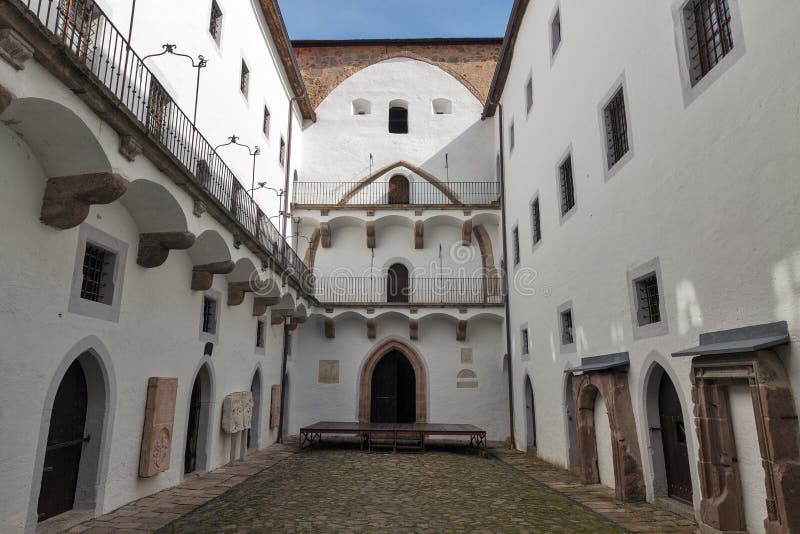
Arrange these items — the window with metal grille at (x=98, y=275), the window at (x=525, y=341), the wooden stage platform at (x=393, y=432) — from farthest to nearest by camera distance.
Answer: the window at (x=525, y=341) < the wooden stage platform at (x=393, y=432) < the window with metal grille at (x=98, y=275)

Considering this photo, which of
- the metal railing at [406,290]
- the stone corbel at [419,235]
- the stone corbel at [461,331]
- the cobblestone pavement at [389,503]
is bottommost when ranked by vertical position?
the cobblestone pavement at [389,503]

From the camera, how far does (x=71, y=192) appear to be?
21.0 feet

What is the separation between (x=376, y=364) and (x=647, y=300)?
11.9 metres

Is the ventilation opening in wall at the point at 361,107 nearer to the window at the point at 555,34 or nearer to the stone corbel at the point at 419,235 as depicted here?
the stone corbel at the point at 419,235

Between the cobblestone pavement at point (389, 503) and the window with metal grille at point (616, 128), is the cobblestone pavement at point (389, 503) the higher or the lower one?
the lower one

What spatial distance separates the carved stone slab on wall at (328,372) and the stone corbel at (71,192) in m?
13.0

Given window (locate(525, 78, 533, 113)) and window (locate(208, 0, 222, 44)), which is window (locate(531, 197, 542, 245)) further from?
window (locate(208, 0, 222, 44))

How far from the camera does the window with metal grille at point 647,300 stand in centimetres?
829

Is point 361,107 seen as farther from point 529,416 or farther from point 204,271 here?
point 204,271

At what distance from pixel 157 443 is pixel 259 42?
1106cm

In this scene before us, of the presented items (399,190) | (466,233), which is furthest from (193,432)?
(399,190)

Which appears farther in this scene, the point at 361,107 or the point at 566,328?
the point at 361,107

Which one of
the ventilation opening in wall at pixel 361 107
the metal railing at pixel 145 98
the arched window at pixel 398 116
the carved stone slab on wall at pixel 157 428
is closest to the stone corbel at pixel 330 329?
the metal railing at pixel 145 98

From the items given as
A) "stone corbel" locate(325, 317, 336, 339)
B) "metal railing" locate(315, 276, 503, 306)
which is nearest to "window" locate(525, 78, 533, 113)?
"metal railing" locate(315, 276, 503, 306)
